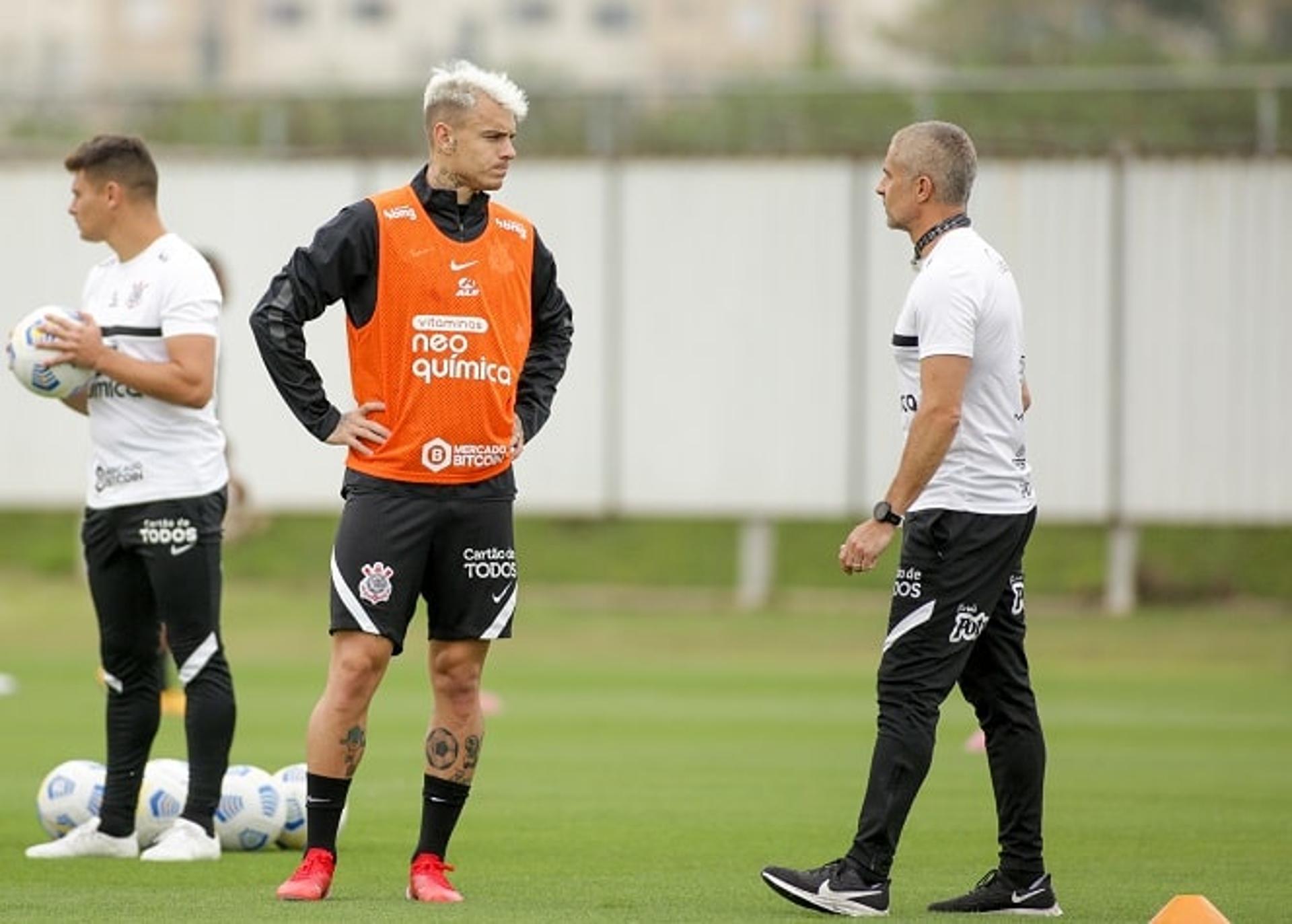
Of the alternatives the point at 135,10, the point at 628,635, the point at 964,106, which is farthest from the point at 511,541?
the point at 135,10

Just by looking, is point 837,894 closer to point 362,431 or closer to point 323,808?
point 323,808

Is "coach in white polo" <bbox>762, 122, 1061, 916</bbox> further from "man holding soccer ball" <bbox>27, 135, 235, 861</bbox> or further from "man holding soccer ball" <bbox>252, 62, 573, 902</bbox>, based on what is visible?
"man holding soccer ball" <bbox>27, 135, 235, 861</bbox>

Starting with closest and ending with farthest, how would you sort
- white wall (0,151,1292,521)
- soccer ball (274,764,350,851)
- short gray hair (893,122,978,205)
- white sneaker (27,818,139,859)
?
short gray hair (893,122,978,205) < white sneaker (27,818,139,859) < soccer ball (274,764,350,851) < white wall (0,151,1292,521)

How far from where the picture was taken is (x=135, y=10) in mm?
91438

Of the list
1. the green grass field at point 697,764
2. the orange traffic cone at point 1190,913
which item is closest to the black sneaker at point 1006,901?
the green grass field at point 697,764

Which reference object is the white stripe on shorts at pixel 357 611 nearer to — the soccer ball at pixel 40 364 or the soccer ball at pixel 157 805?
the soccer ball at pixel 40 364

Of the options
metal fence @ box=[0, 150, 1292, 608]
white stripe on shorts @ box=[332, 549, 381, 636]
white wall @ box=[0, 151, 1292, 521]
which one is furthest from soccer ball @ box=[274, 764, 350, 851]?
metal fence @ box=[0, 150, 1292, 608]

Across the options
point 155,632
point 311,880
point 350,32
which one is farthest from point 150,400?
point 350,32

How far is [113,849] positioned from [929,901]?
122 inches

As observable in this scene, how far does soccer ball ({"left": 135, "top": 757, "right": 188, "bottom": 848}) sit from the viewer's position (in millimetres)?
9867

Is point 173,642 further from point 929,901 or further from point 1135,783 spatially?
point 1135,783

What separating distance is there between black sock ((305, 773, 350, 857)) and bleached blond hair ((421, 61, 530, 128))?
2.11 metres

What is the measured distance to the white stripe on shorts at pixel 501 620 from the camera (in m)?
8.36

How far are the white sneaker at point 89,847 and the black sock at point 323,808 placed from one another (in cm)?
158
